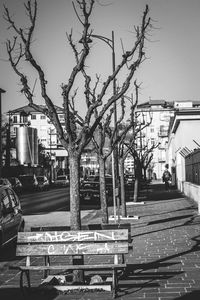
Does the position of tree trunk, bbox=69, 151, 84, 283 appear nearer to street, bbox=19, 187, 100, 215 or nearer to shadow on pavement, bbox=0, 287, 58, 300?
shadow on pavement, bbox=0, 287, 58, 300

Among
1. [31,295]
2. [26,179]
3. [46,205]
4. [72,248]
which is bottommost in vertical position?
[31,295]

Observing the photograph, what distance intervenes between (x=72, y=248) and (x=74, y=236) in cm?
21

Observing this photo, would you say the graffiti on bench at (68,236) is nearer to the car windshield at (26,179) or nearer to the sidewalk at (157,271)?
the sidewalk at (157,271)

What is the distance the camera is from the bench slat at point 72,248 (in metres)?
6.56

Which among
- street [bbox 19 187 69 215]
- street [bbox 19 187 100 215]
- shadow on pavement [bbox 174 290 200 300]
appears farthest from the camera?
street [bbox 19 187 69 215]

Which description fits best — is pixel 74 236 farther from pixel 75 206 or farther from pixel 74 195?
pixel 74 195

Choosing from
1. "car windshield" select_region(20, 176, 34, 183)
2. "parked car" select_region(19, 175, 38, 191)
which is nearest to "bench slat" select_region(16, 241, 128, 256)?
"parked car" select_region(19, 175, 38, 191)

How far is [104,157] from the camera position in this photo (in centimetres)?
1442

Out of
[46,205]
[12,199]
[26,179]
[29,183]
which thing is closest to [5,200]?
[12,199]

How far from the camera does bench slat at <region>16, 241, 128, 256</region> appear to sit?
6.56m

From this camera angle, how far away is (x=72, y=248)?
666 cm

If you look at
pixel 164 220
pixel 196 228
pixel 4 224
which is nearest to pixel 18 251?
pixel 4 224

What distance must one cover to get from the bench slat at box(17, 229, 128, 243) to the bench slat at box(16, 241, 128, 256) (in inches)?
4.1

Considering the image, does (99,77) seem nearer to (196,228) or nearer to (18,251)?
(196,228)
